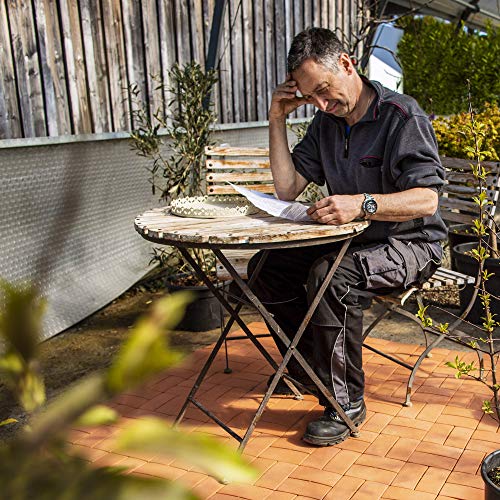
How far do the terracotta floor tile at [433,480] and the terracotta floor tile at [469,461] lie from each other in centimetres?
7

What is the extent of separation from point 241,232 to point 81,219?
238 centimetres

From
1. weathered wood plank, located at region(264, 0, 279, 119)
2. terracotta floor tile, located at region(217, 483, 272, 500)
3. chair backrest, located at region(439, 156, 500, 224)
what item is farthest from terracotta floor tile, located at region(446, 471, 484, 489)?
weathered wood plank, located at region(264, 0, 279, 119)

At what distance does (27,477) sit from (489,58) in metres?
11.3

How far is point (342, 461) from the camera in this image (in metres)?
2.72

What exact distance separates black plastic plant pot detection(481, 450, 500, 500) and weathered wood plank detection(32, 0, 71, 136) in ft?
11.0

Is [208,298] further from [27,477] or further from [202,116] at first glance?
[27,477]

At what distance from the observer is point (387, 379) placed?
11.4 ft

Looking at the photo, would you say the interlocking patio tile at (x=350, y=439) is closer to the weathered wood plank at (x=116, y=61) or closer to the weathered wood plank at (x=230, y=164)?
the weathered wood plank at (x=230, y=164)

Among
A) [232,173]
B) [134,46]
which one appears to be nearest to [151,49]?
[134,46]

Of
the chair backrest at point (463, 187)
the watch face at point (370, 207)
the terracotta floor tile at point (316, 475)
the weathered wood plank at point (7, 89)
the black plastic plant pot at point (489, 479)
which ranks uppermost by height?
the weathered wood plank at point (7, 89)

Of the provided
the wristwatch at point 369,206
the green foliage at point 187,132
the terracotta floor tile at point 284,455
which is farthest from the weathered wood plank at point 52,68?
the terracotta floor tile at point 284,455

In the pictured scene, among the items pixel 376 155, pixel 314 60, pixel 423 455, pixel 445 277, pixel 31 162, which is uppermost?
pixel 314 60

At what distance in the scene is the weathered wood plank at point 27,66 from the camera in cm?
409

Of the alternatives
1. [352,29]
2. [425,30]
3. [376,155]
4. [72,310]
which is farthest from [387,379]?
[425,30]
